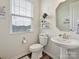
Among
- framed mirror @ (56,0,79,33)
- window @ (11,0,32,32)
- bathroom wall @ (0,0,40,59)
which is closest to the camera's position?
framed mirror @ (56,0,79,33)

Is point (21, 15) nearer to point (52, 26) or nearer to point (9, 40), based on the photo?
point (9, 40)

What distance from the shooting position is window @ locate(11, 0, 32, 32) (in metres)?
2.50

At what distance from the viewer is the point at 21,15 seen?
2752mm

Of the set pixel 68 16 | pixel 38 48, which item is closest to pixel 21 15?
pixel 38 48

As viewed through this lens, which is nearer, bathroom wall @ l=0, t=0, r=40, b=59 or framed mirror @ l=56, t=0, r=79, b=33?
framed mirror @ l=56, t=0, r=79, b=33

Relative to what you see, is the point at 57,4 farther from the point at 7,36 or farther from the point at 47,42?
the point at 7,36

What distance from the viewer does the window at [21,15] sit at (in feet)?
8.21

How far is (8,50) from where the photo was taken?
7.43ft

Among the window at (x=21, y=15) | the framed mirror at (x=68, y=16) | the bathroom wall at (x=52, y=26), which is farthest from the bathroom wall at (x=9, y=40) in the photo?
the framed mirror at (x=68, y=16)

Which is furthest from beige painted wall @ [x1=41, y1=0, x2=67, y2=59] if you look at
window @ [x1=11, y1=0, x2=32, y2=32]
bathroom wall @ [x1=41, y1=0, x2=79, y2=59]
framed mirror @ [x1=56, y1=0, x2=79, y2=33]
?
window @ [x1=11, y1=0, x2=32, y2=32]

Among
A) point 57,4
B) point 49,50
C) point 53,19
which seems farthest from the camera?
Result: point 49,50

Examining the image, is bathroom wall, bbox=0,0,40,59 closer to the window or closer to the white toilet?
the window

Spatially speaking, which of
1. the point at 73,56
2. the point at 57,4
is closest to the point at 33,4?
the point at 57,4

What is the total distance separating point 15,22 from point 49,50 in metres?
1.53
